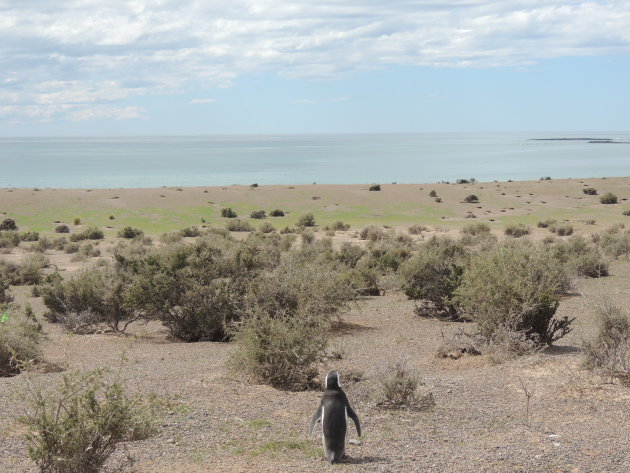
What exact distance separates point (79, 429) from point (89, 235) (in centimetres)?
3426

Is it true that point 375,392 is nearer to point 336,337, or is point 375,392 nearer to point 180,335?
point 336,337

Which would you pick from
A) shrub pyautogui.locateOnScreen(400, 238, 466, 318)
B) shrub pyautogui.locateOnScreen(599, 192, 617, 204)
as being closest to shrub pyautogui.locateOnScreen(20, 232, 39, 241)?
shrub pyautogui.locateOnScreen(400, 238, 466, 318)

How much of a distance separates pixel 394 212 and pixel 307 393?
136 feet

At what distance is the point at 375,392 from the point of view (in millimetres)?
9383

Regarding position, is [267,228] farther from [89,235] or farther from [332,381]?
[332,381]

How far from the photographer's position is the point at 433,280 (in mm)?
18234

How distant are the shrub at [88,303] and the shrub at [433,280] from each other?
706cm

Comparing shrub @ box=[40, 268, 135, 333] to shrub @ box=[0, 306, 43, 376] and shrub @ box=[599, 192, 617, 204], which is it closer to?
shrub @ box=[0, 306, 43, 376]

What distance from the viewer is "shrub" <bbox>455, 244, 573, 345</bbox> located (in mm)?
12766

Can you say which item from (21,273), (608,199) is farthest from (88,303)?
(608,199)

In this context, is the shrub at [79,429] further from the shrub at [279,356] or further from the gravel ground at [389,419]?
the shrub at [279,356]

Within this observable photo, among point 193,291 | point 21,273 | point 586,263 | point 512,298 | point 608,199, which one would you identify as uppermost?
point 608,199

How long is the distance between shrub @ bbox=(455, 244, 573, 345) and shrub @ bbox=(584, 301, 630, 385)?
1.55 m

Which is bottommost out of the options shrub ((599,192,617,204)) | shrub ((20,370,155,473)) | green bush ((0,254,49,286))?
green bush ((0,254,49,286))
